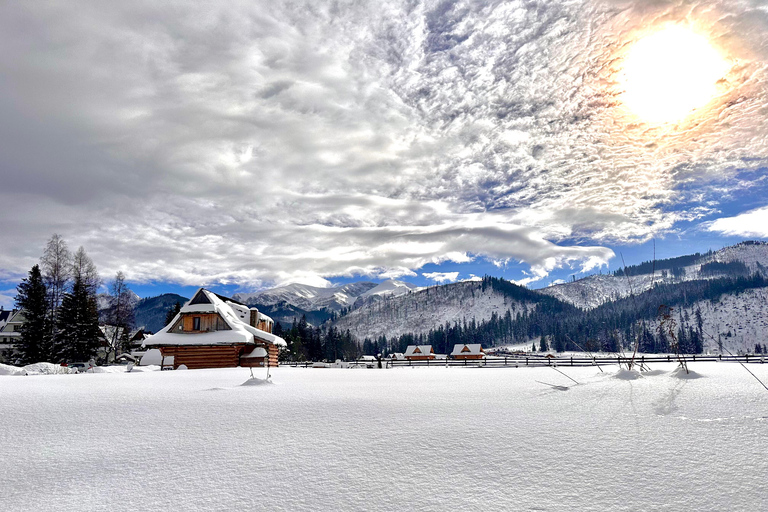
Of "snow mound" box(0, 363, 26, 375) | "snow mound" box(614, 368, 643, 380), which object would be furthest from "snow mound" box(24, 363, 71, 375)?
"snow mound" box(614, 368, 643, 380)

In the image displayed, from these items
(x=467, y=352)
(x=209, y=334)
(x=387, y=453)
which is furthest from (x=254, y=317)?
(x=467, y=352)

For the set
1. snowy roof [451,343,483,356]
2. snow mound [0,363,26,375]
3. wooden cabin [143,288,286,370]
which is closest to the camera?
snow mound [0,363,26,375]

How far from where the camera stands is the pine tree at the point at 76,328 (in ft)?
119

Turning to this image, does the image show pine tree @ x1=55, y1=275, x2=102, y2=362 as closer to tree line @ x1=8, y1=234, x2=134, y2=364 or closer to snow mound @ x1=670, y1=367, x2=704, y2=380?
tree line @ x1=8, y1=234, x2=134, y2=364

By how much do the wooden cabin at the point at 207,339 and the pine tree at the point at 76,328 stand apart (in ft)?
39.0

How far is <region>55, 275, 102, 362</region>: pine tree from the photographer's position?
36.2 meters

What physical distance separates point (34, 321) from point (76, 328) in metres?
3.09

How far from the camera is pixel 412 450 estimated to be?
530 centimetres

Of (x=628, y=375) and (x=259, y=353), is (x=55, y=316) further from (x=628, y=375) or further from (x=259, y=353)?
(x=628, y=375)

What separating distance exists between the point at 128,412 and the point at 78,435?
49.5 inches

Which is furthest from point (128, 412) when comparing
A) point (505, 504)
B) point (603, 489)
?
point (603, 489)

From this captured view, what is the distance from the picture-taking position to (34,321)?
35594 mm

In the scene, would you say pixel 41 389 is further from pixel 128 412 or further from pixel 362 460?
pixel 362 460

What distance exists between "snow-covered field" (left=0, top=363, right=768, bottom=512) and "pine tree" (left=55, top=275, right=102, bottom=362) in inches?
1374
